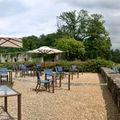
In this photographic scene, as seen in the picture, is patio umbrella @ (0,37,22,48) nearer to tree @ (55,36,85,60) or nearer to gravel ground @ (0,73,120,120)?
gravel ground @ (0,73,120,120)

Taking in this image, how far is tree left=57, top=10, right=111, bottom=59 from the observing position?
66.3m

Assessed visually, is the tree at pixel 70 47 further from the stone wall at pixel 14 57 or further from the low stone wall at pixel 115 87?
the low stone wall at pixel 115 87

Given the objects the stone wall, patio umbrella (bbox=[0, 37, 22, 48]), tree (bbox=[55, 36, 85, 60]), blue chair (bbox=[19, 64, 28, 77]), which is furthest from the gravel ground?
tree (bbox=[55, 36, 85, 60])

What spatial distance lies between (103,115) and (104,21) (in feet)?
200

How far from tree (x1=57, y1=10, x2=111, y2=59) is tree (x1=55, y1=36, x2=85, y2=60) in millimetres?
5921

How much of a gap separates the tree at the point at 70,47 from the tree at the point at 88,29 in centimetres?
592

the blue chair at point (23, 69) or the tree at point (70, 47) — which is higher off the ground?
the tree at point (70, 47)

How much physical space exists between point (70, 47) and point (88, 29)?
1004cm

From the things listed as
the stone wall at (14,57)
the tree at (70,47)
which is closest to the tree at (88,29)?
the tree at (70,47)

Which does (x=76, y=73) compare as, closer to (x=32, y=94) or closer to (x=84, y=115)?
(x=32, y=94)

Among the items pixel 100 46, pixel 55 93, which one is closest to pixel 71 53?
pixel 100 46

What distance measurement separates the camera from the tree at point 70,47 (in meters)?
57.5

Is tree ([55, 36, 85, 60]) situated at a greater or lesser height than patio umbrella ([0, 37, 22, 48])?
greater

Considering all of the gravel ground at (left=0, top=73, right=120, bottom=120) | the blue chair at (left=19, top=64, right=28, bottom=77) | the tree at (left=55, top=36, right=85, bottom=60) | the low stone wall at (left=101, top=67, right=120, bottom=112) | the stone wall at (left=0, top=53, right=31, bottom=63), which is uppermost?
the tree at (left=55, top=36, right=85, bottom=60)
